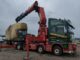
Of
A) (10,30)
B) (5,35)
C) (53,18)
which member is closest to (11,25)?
(10,30)

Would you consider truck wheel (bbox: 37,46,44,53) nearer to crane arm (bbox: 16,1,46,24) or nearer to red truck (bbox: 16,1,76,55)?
red truck (bbox: 16,1,76,55)

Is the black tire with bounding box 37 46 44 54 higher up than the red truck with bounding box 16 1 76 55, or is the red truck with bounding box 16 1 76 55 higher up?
the red truck with bounding box 16 1 76 55

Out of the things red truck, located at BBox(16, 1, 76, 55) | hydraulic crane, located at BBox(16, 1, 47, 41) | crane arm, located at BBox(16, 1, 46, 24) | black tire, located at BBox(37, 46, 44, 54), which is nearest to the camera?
red truck, located at BBox(16, 1, 76, 55)

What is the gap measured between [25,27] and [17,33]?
125 centimetres

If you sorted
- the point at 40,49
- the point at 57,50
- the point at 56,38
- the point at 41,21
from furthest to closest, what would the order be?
the point at 41,21
the point at 40,49
the point at 56,38
the point at 57,50

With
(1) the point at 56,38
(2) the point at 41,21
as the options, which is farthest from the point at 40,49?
(2) the point at 41,21

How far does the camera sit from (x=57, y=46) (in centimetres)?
2353

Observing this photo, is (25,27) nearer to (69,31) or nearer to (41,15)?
(41,15)

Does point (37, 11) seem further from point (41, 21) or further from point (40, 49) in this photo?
point (40, 49)

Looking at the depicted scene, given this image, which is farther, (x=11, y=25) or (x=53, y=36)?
(x=11, y=25)

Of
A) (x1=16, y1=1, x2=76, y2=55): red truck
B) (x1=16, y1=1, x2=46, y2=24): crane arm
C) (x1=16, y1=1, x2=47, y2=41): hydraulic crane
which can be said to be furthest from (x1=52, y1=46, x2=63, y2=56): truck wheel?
(x1=16, y1=1, x2=46, y2=24): crane arm

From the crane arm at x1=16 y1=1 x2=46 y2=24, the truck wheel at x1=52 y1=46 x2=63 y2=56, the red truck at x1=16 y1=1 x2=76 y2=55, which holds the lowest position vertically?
the truck wheel at x1=52 y1=46 x2=63 y2=56

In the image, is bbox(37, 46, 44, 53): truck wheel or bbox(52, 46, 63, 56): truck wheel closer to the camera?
bbox(52, 46, 63, 56): truck wheel

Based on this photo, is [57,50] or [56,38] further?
[56,38]
